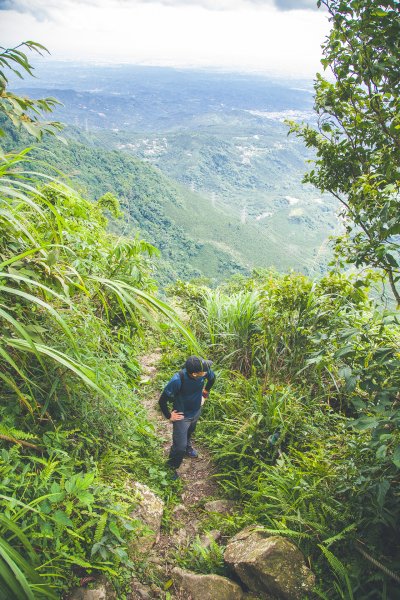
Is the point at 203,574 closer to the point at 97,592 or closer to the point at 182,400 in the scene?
the point at 97,592

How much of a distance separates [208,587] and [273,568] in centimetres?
45

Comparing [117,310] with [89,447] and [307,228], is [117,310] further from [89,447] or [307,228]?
[307,228]

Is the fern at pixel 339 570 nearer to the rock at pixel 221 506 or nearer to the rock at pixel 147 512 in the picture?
the rock at pixel 221 506

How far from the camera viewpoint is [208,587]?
2.26 m

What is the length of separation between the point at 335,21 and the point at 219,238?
10709cm

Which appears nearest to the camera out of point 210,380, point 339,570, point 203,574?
point 339,570

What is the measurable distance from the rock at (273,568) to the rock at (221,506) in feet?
A: 1.79

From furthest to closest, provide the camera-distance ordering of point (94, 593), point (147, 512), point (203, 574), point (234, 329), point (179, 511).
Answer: point (234, 329) → point (179, 511) → point (147, 512) → point (203, 574) → point (94, 593)

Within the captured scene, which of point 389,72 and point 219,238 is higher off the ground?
point 389,72

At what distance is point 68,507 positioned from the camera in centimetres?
180

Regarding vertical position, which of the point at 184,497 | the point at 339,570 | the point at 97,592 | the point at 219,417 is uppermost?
the point at 97,592

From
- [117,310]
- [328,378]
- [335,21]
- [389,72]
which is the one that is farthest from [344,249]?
[117,310]

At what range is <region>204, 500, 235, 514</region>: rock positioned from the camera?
3.00 metres

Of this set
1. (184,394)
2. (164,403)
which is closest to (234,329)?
(184,394)
